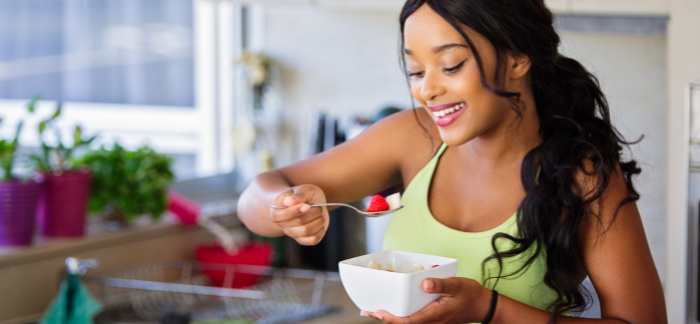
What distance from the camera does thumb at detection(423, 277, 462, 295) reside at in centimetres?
89

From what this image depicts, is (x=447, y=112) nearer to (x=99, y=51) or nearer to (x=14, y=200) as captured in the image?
(x=14, y=200)

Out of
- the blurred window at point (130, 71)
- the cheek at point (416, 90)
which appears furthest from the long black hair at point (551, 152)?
the blurred window at point (130, 71)

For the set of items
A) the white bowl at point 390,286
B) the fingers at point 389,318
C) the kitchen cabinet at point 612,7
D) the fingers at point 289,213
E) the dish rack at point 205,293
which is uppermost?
the kitchen cabinet at point 612,7

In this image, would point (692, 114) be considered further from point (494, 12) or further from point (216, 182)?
point (216, 182)

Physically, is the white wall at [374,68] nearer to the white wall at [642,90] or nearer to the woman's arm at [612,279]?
the white wall at [642,90]

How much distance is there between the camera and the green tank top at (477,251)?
1.11 metres

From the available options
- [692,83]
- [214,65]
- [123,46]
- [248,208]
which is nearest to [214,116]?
[214,65]

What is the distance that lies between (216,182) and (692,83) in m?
1.78

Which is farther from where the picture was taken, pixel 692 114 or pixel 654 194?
pixel 654 194

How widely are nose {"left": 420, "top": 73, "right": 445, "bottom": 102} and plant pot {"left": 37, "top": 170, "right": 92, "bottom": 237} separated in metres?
1.17

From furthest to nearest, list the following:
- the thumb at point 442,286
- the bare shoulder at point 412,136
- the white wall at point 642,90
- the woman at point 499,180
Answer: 1. the white wall at point 642,90
2. the bare shoulder at point 412,136
3. the woman at point 499,180
4. the thumb at point 442,286

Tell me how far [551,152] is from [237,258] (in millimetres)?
1290

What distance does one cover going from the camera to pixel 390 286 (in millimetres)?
912

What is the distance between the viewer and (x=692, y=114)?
5.48 feet
